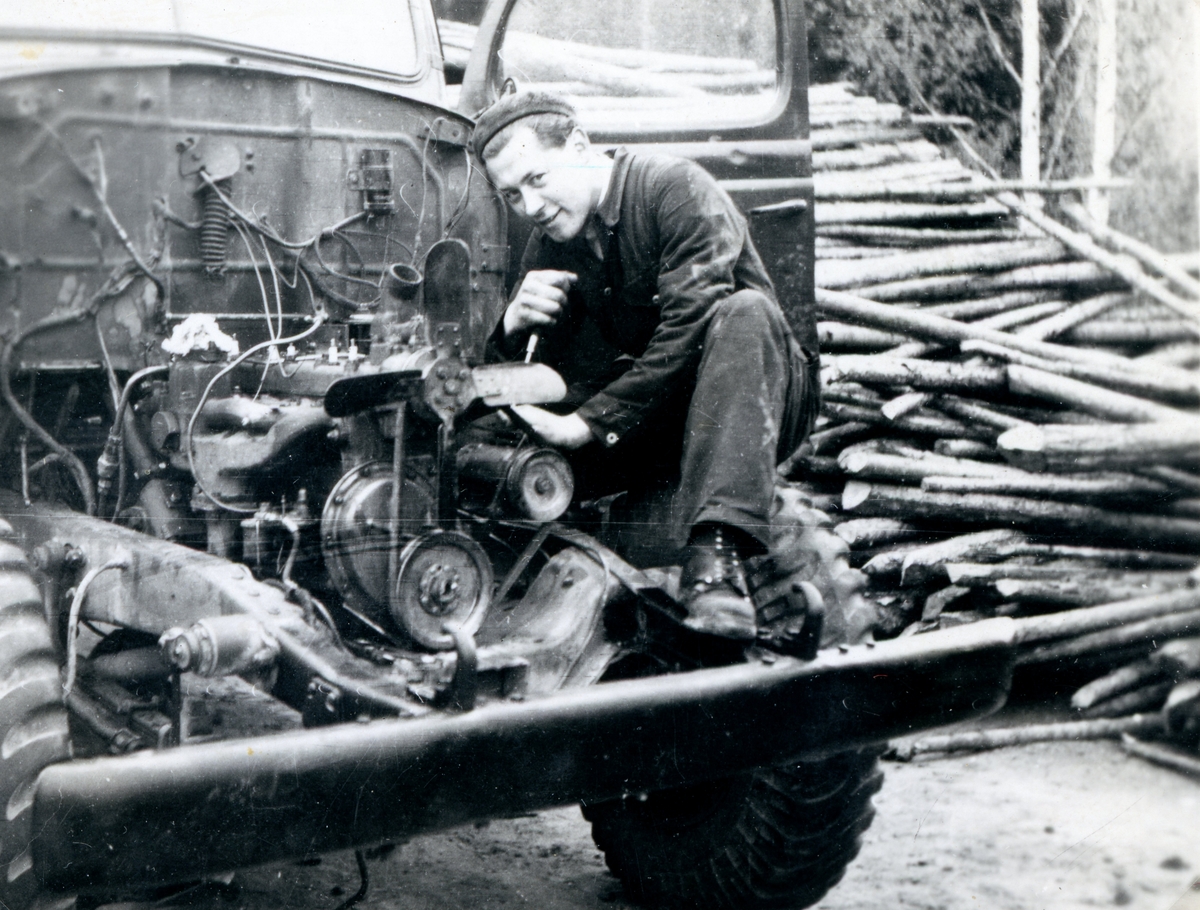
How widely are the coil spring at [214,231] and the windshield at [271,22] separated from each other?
383mm

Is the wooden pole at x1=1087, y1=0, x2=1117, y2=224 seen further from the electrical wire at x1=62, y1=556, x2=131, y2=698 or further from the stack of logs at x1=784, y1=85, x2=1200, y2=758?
the electrical wire at x1=62, y1=556, x2=131, y2=698

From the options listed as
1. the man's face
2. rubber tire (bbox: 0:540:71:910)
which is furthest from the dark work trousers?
rubber tire (bbox: 0:540:71:910)

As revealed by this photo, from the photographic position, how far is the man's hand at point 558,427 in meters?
2.61

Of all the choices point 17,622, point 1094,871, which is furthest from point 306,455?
point 1094,871

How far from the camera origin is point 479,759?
2053 mm

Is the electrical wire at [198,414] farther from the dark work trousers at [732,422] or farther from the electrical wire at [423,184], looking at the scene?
the dark work trousers at [732,422]

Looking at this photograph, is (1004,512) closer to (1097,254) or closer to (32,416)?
(1097,254)

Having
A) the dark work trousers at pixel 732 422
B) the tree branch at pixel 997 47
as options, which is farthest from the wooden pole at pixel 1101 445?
the dark work trousers at pixel 732 422

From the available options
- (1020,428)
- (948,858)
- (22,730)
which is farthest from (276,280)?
(1020,428)

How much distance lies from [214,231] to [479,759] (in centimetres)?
152

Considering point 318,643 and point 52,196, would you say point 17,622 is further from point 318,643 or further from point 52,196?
point 52,196

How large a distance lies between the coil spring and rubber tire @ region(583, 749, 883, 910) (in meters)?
1.66

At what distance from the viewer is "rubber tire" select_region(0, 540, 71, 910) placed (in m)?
1.97

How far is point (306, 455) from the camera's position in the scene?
264cm
